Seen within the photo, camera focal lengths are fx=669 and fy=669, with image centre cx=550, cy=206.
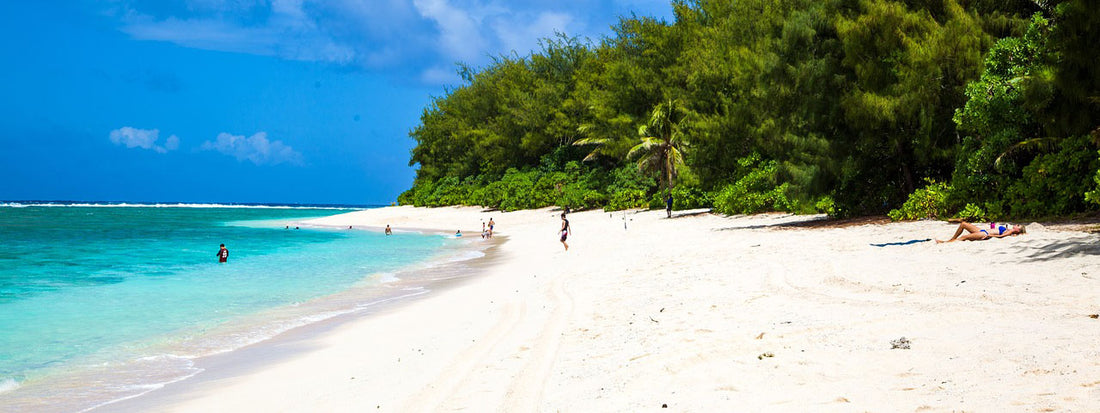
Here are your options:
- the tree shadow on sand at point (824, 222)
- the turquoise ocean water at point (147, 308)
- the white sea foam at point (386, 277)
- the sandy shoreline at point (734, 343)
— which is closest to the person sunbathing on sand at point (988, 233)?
Answer: the sandy shoreline at point (734, 343)

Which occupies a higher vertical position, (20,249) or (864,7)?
(864,7)

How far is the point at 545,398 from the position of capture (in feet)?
17.0

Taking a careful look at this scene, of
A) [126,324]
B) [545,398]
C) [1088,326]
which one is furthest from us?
[126,324]

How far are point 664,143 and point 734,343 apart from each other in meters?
35.1

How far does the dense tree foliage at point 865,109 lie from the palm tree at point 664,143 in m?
0.10

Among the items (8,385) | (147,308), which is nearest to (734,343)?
(8,385)

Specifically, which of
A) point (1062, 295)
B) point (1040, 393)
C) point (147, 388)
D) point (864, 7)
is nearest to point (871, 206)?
point (864, 7)

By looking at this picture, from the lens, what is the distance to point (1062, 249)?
1044 centimetres

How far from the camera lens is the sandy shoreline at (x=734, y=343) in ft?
15.2

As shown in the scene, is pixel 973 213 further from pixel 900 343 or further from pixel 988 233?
pixel 900 343

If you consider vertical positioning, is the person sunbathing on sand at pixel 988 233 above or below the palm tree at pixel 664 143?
below

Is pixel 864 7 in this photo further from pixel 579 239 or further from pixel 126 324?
pixel 126 324

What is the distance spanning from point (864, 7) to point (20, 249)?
126 ft

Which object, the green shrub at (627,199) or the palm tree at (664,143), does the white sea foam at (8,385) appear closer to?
the palm tree at (664,143)
